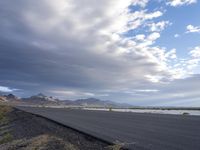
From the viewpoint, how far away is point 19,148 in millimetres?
18484

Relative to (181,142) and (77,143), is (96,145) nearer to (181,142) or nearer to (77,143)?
(77,143)

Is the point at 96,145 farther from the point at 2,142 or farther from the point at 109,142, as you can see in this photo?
the point at 2,142

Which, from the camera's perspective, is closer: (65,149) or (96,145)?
(65,149)

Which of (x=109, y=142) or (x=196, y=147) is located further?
(x=109, y=142)

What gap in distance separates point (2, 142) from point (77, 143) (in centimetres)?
732

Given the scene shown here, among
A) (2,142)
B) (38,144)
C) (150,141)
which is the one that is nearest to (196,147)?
(150,141)

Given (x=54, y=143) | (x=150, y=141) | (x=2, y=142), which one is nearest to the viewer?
(x=150, y=141)

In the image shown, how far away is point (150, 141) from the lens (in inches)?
637

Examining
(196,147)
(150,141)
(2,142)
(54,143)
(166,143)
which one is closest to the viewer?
(196,147)

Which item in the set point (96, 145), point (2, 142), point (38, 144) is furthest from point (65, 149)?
point (2, 142)

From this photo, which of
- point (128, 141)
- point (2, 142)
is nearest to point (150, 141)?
point (128, 141)

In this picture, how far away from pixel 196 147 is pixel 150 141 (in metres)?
3.03

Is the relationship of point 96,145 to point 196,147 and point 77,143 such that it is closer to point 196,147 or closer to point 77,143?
point 77,143

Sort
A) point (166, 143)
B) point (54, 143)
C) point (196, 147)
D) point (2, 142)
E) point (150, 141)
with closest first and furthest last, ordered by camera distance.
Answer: point (196, 147), point (166, 143), point (150, 141), point (54, 143), point (2, 142)
